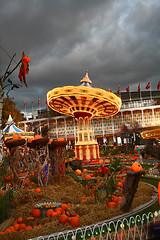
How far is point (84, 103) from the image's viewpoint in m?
19.9

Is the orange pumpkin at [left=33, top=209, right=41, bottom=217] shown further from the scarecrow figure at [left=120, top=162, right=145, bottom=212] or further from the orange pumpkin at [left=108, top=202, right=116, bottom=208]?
the scarecrow figure at [left=120, top=162, right=145, bottom=212]

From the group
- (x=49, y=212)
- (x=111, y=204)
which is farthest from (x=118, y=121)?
(x=49, y=212)

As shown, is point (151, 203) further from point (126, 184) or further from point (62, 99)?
point (62, 99)

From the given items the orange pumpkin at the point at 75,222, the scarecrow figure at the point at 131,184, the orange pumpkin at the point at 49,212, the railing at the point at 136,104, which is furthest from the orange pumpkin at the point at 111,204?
the railing at the point at 136,104

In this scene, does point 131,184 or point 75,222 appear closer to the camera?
point 75,222

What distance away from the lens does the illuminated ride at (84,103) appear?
56.4 feet

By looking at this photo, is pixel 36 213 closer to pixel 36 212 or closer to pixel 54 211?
pixel 36 212

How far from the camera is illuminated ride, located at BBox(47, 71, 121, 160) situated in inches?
677

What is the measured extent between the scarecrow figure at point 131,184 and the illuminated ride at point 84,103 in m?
12.5

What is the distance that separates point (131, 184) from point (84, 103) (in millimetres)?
15239

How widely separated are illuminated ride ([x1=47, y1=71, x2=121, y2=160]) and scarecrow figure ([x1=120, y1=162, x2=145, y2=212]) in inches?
493

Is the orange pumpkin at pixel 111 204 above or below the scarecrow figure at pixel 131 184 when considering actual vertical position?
below

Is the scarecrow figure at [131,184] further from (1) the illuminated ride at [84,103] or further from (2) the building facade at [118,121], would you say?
(2) the building facade at [118,121]

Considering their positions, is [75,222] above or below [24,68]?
below
